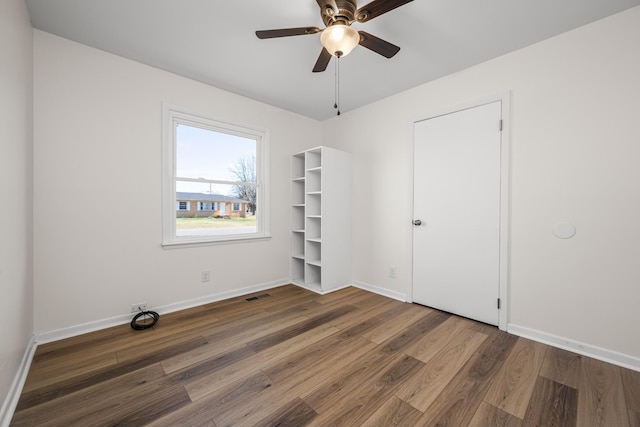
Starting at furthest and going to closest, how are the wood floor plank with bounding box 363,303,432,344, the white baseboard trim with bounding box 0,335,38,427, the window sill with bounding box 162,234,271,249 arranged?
1. the window sill with bounding box 162,234,271,249
2. the wood floor plank with bounding box 363,303,432,344
3. the white baseboard trim with bounding box 0,335,38,427

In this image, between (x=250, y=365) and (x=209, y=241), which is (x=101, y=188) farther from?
(x=250, y=365)

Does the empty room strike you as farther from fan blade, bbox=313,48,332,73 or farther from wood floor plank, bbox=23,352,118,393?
fan blade, bbox=313,48,332,73

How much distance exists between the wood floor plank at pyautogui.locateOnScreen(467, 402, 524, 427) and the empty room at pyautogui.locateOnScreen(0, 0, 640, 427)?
2cm

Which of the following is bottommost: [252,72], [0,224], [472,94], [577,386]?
[577,386]

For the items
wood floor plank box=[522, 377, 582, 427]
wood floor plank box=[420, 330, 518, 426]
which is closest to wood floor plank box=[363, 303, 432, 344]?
wood floor plank box=[420, 330, 518, 426]

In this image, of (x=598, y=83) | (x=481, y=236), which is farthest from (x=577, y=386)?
(x=598, y=83)

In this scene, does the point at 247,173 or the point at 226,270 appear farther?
the point at 247,173

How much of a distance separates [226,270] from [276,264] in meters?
0.73

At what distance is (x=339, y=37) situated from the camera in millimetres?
1646

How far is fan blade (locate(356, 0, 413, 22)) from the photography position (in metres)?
1.49

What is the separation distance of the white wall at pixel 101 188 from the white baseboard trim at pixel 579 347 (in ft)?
10.3

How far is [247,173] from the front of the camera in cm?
346

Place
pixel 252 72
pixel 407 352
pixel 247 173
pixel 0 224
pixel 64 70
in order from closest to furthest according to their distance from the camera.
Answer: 1. pixel 0 224
2. pixel 407 352
3. pixel 64 70
4. pixel 252 72
5. pixel 247 173

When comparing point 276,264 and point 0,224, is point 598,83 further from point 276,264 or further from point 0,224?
point 0,224
